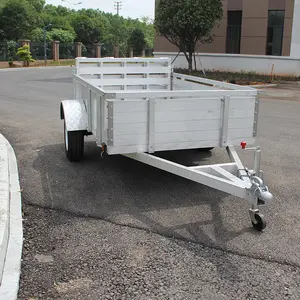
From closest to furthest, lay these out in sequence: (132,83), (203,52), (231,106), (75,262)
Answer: (75,262), (231,106), (132,83), (203,52)

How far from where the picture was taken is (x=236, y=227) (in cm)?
494

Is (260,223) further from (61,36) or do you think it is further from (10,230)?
(61,36)

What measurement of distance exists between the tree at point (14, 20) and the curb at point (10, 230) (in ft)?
178

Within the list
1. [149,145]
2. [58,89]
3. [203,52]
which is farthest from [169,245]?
[203,52]

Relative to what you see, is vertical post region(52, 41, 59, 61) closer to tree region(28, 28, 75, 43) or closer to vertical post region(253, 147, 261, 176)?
tree region(28, 28, 75, 43)

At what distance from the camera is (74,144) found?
7.08 m

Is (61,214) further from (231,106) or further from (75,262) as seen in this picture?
(231,106)

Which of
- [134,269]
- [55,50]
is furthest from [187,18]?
[55,50]

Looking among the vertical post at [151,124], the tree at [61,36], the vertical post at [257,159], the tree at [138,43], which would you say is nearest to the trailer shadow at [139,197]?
the vertical post at [257,159]

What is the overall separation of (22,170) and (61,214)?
189 cm

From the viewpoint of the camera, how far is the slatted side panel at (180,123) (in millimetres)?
Answer: 5328

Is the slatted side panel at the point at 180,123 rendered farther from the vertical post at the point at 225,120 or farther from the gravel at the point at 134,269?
the gravel at the point at 134,269

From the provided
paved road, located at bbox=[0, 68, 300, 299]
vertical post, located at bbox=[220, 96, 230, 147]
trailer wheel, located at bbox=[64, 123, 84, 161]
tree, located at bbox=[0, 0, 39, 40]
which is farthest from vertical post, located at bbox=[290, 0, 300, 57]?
tree, located at bbox=[0, 0, 39, 40]

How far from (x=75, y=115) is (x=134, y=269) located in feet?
11.6
